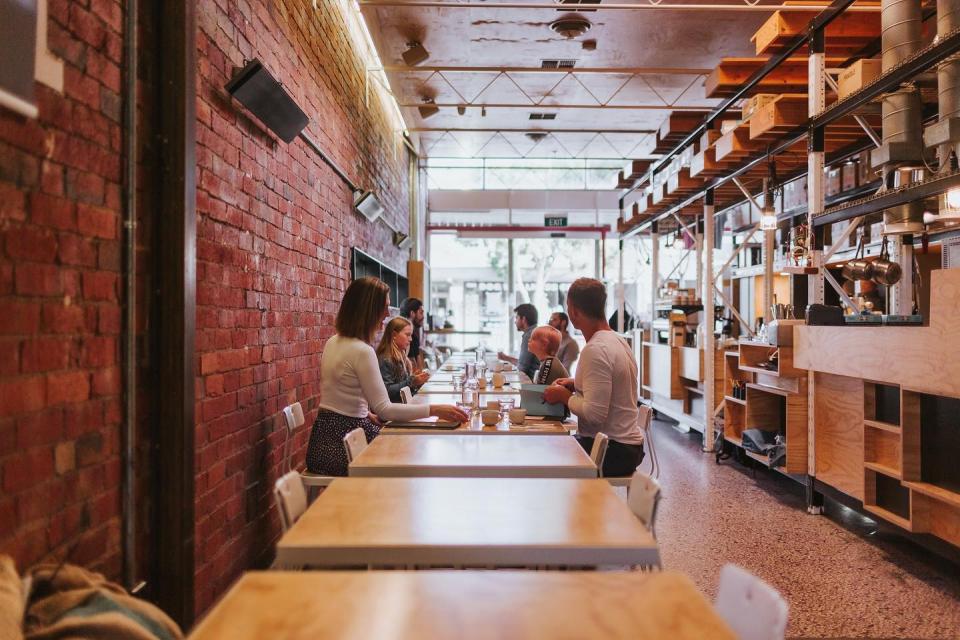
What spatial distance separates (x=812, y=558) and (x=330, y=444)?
9.23 ft

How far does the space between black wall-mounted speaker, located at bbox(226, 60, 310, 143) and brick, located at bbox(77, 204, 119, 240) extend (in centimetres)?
114

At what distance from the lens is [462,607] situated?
131cm

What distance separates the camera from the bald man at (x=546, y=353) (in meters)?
4.09

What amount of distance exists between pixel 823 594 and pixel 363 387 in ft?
8.30

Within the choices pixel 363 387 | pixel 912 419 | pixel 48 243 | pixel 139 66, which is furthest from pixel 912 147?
pixel 48 243

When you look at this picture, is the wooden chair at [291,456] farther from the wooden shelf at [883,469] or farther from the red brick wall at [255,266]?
the wooden shelf at [883,469]

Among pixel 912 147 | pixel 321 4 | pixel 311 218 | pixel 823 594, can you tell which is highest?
pixel 321 4

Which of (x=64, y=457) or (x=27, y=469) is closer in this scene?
(x=27, y=469)

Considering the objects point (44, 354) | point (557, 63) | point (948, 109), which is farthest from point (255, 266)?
point (557, 63)

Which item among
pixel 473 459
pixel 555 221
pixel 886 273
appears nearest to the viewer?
pixel 473 459

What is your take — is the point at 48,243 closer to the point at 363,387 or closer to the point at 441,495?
the point at 441,495

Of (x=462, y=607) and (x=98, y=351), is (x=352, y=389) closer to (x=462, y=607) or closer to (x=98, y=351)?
(x=98, y=351)

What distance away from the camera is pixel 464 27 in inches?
319

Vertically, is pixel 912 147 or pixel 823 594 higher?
pixel 912 147
